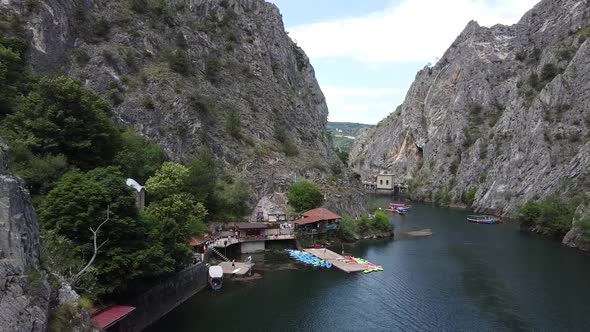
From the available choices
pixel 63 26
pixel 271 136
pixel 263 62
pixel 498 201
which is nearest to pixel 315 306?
pixel 271 136

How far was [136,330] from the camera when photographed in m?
32.2

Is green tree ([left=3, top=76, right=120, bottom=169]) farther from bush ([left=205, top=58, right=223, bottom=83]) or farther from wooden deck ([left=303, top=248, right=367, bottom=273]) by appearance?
bush ([left=205, top=58, right=223, bottom=83])

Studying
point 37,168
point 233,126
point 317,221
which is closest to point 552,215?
point 317,221

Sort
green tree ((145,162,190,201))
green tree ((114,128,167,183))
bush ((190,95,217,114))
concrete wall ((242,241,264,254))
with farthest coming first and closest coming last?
bush ((190,95,217,114)) → concrete wall ((242,241,264,254)) → green tree ((145,162,190,201)) → green tree ((114,128,167,183))

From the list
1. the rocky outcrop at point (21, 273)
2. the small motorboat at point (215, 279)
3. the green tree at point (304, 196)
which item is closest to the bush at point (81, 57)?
the green tree at point (304, 196)

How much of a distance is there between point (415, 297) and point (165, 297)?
75.4ft

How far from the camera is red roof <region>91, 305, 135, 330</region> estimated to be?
1055 inches

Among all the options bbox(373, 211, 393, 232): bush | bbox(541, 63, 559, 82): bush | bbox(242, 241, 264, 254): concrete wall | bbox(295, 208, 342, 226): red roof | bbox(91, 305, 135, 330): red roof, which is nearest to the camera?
bbox(91, 305, 135, 330): red roof

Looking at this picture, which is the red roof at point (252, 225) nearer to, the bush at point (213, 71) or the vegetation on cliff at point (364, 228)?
the vegetation on cliff at point (364, 228)

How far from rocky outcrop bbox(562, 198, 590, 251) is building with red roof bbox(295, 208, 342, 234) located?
1388 inches

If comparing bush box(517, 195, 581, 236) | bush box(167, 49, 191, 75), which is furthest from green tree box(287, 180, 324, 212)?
bush box(517, 195, 581, 236)

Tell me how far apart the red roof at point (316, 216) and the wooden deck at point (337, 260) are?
5262 millimetres

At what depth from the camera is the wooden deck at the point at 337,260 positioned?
53.7 meters

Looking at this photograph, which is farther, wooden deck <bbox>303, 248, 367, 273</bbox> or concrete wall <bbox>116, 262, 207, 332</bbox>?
wooden deck <bbox>303, 248, 367, 273</bbox>
